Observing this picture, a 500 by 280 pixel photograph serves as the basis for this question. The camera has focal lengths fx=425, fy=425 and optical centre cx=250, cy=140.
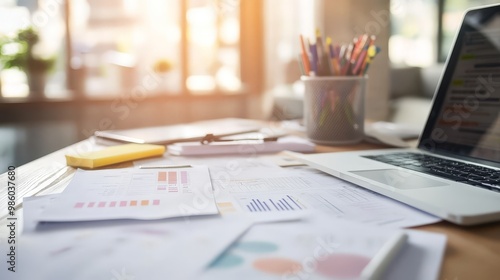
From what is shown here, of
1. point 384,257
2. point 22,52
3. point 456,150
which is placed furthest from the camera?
point 22,52

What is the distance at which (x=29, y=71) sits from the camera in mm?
2906

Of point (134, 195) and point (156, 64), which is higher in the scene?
point (156, 64)

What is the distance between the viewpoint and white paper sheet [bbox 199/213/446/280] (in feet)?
1.07

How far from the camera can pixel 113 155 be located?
29.2 inches

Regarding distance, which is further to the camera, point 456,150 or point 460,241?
point 456,150

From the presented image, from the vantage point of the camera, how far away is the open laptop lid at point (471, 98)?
67 cm

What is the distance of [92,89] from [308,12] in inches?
67.1

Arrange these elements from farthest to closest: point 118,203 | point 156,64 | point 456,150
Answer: point 156,64 → point 456,150 → point 118,203

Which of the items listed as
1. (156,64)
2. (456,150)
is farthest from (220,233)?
(156,64)

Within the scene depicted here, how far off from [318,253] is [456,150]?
454mm

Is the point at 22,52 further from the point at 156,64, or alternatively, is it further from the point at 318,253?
the point at 318,253

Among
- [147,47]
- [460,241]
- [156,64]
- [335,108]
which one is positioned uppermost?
[147,47]

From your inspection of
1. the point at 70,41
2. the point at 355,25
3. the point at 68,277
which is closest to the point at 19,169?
the point at 68,277

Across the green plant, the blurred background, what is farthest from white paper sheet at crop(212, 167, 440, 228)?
the green plant
